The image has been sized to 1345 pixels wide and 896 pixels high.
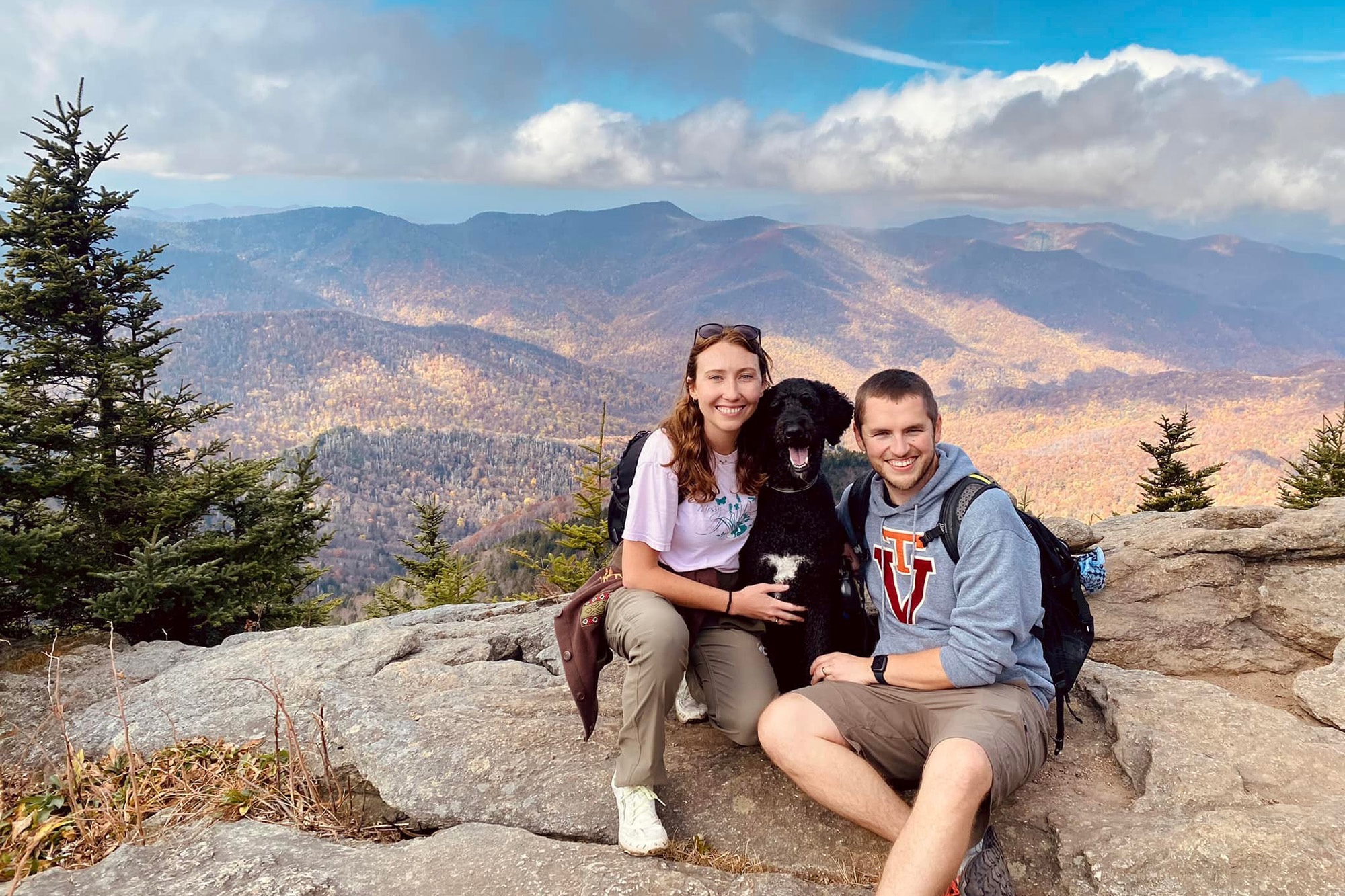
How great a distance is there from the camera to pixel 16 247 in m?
11.5

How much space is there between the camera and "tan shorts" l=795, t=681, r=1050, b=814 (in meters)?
2.98

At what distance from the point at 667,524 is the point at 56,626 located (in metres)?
11.2

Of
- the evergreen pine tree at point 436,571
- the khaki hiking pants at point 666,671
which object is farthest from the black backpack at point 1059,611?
the evergreen pine tree at point 436,571

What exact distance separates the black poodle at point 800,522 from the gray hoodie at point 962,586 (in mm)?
239

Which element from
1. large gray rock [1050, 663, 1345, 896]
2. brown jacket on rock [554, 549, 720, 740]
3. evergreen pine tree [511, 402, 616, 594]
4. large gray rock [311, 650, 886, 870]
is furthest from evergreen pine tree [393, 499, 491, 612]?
large gray rock [1050, 663, 1345, 896]

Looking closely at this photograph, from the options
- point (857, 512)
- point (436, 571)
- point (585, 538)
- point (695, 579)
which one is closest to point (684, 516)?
point (695, 579)

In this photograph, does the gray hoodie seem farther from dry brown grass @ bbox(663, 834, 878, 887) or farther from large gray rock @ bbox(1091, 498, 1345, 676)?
large gray rock @ bbox(1091, 498, 1345, 676)

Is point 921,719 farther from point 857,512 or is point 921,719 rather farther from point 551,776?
point 551,776

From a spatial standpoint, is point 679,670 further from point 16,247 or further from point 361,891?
point 16,247

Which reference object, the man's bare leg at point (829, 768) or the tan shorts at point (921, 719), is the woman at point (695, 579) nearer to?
the man's bare leg at point (829, 768)

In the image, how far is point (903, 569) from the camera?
346 centimetres

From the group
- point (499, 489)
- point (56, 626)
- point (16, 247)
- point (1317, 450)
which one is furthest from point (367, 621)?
point (499, 489)

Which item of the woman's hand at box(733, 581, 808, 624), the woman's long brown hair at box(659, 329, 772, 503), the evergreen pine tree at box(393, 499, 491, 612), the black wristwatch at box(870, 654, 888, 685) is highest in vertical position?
the woman's long brown hair at box(659, 329, 772, 503)

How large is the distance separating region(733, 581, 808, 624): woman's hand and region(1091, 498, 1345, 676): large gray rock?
118 inches
